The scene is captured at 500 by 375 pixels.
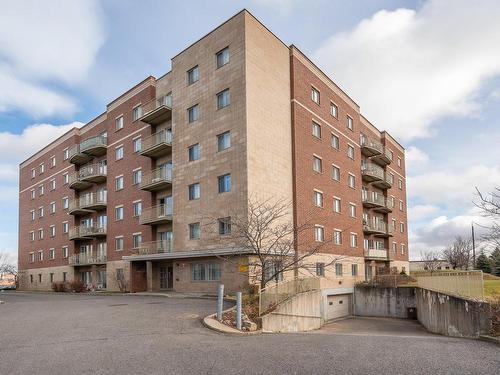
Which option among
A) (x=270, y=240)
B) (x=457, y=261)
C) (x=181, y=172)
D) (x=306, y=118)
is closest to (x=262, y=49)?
(x=306, y=118)

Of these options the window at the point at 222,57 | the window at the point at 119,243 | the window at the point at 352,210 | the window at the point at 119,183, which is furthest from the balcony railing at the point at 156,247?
the window at the point at 352,210

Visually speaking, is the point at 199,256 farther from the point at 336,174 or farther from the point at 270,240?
the point at 336,174

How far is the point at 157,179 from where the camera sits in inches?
1304

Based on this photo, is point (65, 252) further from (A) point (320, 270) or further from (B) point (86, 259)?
(A) point (320, 270)

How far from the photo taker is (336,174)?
124 feet

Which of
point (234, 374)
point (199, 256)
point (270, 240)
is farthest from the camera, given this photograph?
point (199, 256)

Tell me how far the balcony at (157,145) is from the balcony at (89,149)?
298 inches

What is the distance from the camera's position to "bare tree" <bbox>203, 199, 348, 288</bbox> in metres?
24.0

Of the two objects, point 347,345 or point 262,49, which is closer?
point 347,345

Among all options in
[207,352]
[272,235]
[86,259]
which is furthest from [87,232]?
[207,352]

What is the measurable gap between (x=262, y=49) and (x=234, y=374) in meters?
25.6

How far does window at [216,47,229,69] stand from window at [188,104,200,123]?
3.31 metres

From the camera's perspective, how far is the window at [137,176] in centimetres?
3662

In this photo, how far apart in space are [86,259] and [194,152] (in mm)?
18059
